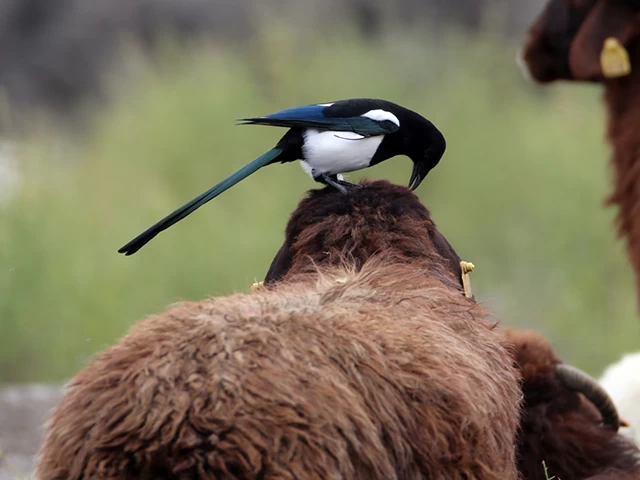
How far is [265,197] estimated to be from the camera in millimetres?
10422

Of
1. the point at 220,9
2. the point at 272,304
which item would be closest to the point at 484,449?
the point at 272,304

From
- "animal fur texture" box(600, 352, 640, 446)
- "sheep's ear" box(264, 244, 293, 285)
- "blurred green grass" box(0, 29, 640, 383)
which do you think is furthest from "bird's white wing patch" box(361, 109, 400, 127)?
"blurred green grass" box(0, 29, 640, 383)

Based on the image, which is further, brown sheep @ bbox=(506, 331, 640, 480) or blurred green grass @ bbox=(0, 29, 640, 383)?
blurred green grass @ bbox=(0, 29, 640, 383)

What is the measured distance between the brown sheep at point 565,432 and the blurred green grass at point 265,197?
461 cm

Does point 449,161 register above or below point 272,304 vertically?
above

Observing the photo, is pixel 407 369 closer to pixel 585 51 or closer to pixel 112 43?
pixel 585 51

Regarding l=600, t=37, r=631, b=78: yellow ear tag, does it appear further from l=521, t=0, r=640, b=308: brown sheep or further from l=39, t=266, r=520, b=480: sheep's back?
l=39, t=266, r=520, b=480: sheep's back

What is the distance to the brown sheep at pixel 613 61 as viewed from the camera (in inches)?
223

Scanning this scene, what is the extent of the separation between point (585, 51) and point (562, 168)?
5.46m

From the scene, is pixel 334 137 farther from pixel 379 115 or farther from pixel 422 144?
pixel 422 144

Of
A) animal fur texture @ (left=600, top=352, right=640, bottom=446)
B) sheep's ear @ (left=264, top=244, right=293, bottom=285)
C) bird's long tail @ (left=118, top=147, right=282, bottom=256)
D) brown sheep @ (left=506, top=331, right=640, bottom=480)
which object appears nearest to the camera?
bird's long tail @ (left=118, top=147, right=282, bottom=256)

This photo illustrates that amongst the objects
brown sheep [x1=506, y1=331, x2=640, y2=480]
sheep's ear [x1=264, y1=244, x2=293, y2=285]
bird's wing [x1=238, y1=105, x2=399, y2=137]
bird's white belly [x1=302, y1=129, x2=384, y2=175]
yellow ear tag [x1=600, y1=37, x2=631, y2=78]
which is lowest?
brown sheep [x1=506, y1=331, x2=640, y2=480]

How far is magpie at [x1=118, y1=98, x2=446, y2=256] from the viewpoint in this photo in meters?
3.51

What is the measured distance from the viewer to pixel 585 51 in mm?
5906
